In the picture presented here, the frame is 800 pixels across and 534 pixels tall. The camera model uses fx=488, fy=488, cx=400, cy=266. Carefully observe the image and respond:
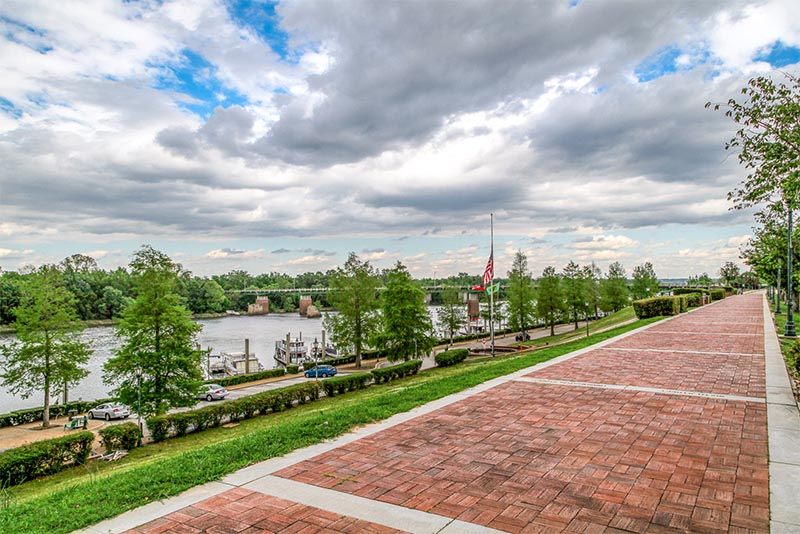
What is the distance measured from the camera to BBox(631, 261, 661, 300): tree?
63469mm

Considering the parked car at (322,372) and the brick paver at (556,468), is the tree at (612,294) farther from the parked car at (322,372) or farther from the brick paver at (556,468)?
the brick paver at (556,468)

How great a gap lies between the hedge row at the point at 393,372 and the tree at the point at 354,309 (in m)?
12.8

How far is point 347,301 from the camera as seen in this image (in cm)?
3616

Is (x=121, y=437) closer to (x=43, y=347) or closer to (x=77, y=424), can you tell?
(x=77, y=424)

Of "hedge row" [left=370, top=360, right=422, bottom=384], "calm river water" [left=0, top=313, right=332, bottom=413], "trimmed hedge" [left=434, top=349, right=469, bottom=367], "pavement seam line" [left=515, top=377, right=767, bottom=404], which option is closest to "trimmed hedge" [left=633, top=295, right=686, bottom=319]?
"trimmed hedge" [left=434, top=349, right=469, bottom=367]

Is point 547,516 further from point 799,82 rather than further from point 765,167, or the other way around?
point 799,82

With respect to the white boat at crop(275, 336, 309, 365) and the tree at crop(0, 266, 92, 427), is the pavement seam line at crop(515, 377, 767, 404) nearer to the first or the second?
the tree at crop(0, 266, 92, 427)

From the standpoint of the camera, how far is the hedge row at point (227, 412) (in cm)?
1356

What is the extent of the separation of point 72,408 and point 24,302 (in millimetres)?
5908

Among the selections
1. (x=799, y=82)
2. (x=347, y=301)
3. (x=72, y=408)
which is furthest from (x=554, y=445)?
(x=347, y=301)

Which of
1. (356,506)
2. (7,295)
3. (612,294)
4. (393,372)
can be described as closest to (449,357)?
(393,372)

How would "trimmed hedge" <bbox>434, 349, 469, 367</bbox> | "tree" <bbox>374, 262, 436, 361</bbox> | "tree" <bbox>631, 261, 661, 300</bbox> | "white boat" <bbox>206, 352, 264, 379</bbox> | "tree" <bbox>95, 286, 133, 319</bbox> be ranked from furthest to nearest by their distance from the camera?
"tree" <bbox>95, 286, 133, 319</bbox>, "tree" <bbox>631, 261, 661, 300</bbox>, "white boat" <bbox>206, 352, 264, 379</bbox>, "tree" <bbox>374, 262, 436, 361</bbox>, "trimmed hedge" <bbox>434, 349, 469, 367</bbox>

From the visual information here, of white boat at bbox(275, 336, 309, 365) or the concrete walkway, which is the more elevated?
the concrete walkway

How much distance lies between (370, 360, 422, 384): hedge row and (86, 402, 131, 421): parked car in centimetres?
1208
